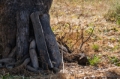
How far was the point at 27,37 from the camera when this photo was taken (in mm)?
4695

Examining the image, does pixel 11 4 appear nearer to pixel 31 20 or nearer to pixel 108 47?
pixel 31 20

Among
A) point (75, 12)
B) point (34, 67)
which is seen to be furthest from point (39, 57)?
point (75, 12)

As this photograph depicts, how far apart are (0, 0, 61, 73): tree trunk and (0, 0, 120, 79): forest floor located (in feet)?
1.02

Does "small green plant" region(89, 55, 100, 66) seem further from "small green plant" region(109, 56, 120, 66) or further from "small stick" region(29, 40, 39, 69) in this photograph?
"small stick" region(29, 40, 39, 69)

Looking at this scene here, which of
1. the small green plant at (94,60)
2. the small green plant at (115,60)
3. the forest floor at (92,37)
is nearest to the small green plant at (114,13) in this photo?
the forest floor at (92,37)

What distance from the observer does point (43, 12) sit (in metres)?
4.84

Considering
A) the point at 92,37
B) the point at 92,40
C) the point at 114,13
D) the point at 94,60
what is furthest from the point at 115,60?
the point at 114,13

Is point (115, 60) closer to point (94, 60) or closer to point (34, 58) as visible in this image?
point (94, 60)

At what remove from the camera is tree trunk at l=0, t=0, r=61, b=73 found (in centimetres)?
455

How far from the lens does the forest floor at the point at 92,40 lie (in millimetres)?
4508

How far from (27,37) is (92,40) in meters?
2.10

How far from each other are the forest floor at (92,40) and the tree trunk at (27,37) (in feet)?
1.02

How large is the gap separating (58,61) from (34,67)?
389 mm

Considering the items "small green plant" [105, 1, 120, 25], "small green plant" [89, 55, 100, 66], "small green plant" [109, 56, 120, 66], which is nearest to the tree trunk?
"small green plant" [89, 55, 100, 66]
